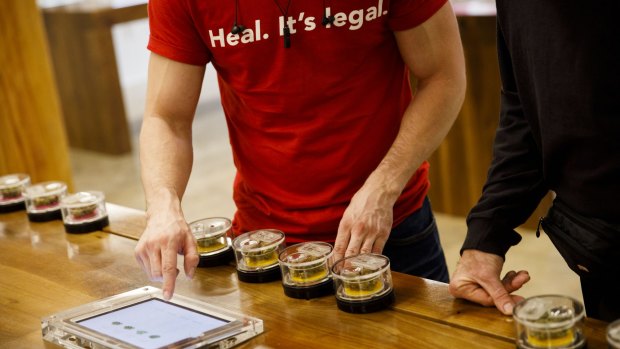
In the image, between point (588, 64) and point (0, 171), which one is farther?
point (0, 171)

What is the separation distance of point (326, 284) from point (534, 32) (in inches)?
25.1

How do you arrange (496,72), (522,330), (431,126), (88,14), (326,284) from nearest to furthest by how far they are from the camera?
1. (522,330)
2. (326,284)
3. (431,126)
4. (496,72)
5. (88,14)

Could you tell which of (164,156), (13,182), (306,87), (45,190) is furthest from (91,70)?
(306,87)

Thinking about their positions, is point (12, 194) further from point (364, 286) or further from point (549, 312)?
point (549, 312)

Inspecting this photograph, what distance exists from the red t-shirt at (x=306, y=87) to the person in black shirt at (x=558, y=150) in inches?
16.1

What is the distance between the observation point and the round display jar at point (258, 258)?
2037 mm

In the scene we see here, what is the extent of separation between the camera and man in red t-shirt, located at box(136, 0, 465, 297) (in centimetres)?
216

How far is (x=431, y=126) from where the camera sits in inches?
87.9

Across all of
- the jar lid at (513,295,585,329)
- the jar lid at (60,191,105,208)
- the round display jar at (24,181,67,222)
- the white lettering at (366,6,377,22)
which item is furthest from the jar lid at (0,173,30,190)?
the jar lid at (513,295,585,329)

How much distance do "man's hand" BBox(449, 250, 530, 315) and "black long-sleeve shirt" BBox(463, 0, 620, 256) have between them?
0.03m

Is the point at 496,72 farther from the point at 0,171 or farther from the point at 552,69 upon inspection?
the point at 552,69

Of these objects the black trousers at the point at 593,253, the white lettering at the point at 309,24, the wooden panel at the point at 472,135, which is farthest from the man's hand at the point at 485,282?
the wooden panel at the point at 472,135

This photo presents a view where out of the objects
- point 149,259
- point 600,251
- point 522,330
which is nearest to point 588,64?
point 600,251

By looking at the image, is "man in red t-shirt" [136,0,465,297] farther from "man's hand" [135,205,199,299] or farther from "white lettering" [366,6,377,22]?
"man's hand" [135,205,199,299]
